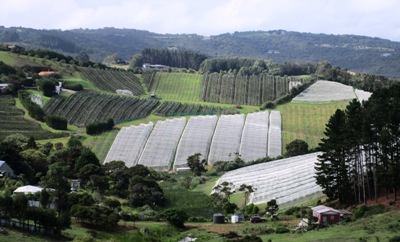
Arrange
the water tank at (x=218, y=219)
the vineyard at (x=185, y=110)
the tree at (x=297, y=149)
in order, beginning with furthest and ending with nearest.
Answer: the vineyard at (x=185, y=110), the tree at (x=297, y=149), the water tank at (x=218, y=219)

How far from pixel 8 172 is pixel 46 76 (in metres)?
59.0

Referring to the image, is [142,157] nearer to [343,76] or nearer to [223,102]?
[223,102]

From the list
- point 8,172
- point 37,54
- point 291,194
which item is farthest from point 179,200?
point 37,54

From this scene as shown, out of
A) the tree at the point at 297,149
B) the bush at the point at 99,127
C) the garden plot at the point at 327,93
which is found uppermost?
the garden plot at the point at 327,93

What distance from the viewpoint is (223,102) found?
12212 cm

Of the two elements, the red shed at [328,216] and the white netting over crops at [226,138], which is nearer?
the red shed at [328,216]

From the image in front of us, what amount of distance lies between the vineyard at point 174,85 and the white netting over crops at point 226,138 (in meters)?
26.5

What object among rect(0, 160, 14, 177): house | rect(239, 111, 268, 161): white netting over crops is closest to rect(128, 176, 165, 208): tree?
rect(0, 160, 14, 177): house

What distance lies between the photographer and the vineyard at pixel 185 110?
343 ft

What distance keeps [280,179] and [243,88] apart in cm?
7111

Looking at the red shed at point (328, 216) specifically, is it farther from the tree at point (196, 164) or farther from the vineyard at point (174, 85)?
the vineyard at point (174, 85)

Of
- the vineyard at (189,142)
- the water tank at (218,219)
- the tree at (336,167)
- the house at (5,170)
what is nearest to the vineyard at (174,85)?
the vineyard at (189,142)

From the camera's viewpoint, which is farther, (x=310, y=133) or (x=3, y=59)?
(x=3, y=59)

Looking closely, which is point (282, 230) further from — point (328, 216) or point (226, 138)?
point (226, 138)
